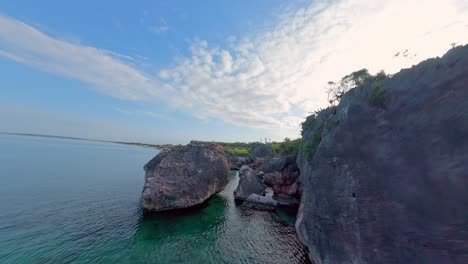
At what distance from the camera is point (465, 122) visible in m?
8.02

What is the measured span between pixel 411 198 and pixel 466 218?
1.84 metres

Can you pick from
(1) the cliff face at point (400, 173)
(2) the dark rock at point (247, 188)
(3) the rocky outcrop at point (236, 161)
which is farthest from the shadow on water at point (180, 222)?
(3) the rocky outcrop at point (236, 161)

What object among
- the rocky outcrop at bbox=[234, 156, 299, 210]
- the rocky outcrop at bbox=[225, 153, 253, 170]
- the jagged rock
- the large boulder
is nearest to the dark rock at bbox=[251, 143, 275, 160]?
the rocky outcrop at bbox=[225, 153, 253, 170]

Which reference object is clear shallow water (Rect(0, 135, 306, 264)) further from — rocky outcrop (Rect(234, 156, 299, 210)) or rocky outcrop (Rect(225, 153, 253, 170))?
rocky outcrop (Rect(225, 153, 253, 170))

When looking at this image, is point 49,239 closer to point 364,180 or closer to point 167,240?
point 167,240

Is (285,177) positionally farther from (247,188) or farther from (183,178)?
(183,178)

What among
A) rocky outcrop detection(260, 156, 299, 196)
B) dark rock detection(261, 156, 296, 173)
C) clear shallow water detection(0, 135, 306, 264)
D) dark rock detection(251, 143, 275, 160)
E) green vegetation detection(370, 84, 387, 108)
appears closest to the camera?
green vegetation detection(370, 84, 387, 108)

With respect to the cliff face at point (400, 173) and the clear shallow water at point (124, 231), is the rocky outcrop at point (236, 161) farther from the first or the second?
the cliff face at point (400, 173)

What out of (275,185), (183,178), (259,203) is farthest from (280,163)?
(183,178)

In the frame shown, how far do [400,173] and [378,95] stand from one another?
5.05m

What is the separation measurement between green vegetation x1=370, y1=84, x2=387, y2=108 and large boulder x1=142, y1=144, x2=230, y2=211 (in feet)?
72.7

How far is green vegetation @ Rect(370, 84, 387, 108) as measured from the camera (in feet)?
→ 37.7

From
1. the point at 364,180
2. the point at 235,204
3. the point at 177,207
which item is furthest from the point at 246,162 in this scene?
the point at 364,180

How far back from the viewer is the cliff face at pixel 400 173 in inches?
321
